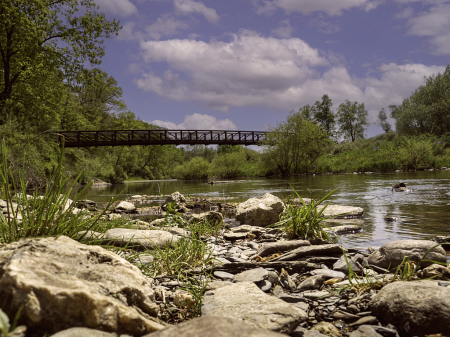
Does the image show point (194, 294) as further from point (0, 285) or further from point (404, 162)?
point (404, 162)

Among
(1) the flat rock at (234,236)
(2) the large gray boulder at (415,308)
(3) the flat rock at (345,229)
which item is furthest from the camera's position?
(3) the flat rock at (345,229)

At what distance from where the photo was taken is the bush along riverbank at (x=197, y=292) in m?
1.27

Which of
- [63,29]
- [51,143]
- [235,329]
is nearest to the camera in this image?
[235,329]

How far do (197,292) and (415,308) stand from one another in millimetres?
1513

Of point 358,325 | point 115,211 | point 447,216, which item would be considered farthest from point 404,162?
point 358,325

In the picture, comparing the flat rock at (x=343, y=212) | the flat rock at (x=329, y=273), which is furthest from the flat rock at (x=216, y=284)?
the flat rock at (x=343, y=212)

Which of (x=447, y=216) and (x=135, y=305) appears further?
(x=447, y=216)

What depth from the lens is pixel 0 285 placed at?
1282 millimetres

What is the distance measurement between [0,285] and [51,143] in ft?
72.1

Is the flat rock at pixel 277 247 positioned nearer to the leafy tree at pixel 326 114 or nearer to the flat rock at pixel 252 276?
the flat rock at pixel 252 276

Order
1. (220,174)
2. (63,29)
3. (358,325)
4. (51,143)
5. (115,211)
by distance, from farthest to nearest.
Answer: (220,174)
(51,143)
(63,29)
(115,211)
(358,325)

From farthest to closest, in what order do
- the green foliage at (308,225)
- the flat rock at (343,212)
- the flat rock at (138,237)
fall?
the flat rock at (343,212) < the green foliage at (308,225) < the flat rock at (138,237)

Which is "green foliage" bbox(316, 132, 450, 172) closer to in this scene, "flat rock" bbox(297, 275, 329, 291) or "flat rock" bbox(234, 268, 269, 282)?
"flat rock" bbox(297, 275, 329, 291)

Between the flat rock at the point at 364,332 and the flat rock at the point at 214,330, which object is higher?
the flat rock at the point at 214,330
